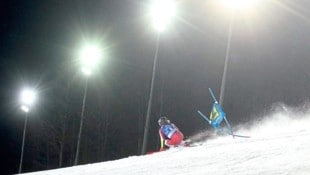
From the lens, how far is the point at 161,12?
24.6m

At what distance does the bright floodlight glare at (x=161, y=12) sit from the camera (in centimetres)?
2465

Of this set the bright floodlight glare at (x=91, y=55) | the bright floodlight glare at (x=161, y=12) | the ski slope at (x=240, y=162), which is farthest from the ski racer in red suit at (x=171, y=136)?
the bright floodlight glare at (x=91, y=55)


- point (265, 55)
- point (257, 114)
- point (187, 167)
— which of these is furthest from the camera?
point (265, 55)

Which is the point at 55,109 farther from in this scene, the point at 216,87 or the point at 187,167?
the point at 187,167

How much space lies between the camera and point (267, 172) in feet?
24.2

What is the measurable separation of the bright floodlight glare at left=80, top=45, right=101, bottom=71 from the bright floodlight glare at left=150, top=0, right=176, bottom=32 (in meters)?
8.08

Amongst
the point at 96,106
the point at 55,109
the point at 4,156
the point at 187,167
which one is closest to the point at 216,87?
the point at 96,106

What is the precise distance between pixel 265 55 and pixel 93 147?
967 inches

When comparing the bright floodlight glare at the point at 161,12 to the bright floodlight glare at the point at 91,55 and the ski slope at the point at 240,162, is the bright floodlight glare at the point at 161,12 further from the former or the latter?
the ski slope at the point at 240,162

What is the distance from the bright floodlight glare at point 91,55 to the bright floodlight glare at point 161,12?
8.08 meters

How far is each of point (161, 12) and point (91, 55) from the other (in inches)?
372

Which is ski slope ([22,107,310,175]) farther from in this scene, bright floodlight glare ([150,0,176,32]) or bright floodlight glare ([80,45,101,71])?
bright floodlight glare ([80,45,101,71])

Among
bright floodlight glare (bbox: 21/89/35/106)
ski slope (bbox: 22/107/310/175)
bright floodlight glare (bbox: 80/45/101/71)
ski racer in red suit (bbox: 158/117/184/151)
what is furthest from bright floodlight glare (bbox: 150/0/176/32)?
bright floodlight glare (bbox: 21/89/35/106)

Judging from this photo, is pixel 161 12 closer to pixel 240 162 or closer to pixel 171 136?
pixel 171 136
